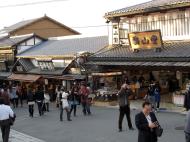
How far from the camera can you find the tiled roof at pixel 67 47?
100 ft

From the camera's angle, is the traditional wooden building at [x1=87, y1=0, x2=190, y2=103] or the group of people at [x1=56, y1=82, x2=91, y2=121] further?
the traditional wooden building at [x1=87, y1=0, x2=190, y2=103]

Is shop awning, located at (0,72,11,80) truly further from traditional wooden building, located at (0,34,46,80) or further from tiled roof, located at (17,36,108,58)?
tiled roof, located at (17,36,108,58)

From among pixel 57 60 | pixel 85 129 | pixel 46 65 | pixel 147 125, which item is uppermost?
pixel 57 60

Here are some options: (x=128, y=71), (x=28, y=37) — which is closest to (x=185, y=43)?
(x=128, y=71)

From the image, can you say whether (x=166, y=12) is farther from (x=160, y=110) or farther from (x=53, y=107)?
(x=53, y=107)

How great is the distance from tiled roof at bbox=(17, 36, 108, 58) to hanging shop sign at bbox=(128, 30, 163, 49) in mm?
4671

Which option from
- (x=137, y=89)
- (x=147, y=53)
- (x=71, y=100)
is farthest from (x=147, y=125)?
(x=137, y=89)

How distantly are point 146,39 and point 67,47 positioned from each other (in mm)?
11073

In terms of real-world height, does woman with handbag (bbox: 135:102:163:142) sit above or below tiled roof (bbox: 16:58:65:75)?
below

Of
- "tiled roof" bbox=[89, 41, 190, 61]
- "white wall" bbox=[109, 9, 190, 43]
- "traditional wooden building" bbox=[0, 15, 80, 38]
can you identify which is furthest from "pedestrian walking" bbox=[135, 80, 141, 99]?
"traditional wooden building" bbox=[0, 15, 80, 38]

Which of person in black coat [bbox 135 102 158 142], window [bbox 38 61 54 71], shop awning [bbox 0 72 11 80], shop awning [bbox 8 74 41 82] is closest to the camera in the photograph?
person in black coat [bbox 135 102 158 142]

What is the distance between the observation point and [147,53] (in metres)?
23.5

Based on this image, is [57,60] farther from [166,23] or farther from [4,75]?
[166,23]

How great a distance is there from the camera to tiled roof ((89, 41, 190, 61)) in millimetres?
21369
